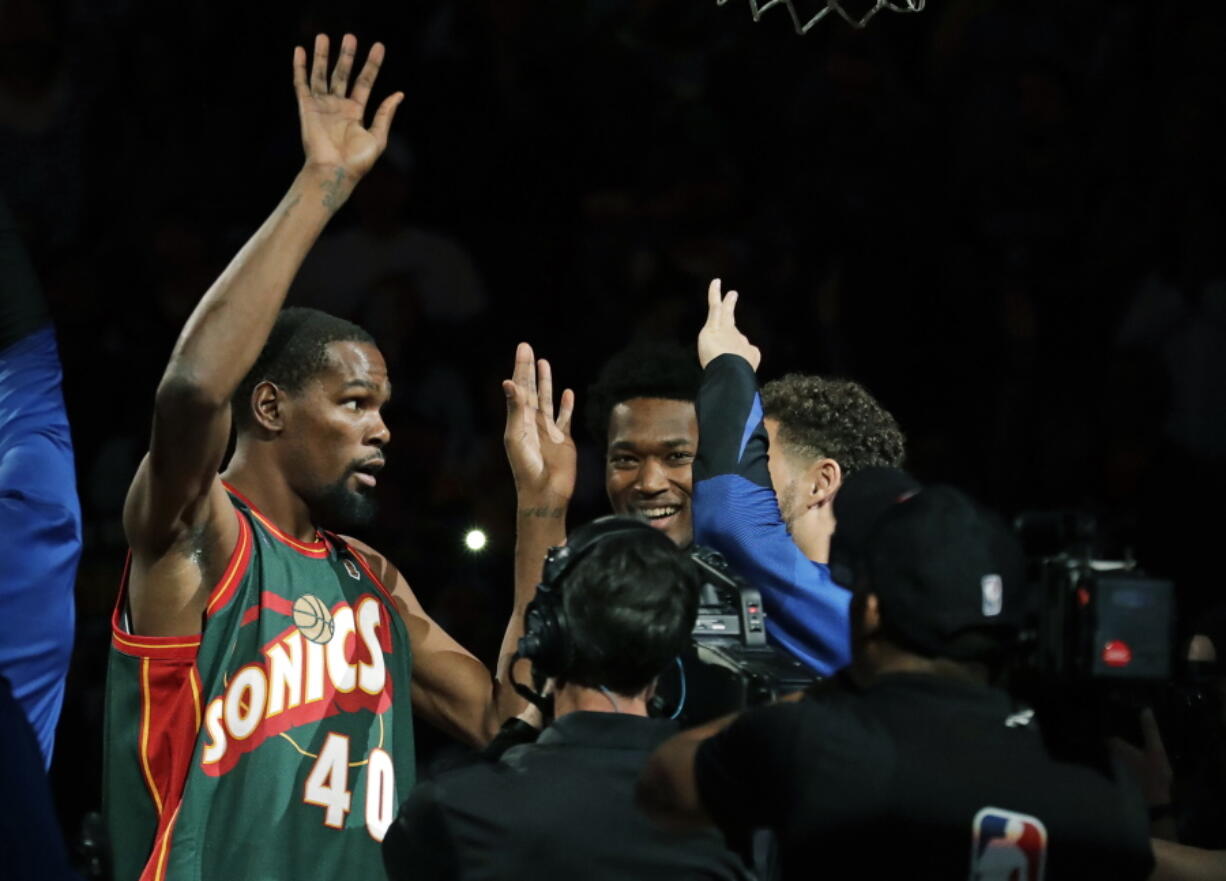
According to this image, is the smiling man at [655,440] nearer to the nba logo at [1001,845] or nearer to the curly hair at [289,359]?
the curly hair at [289,359]

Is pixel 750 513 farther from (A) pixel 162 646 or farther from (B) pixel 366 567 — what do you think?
(A) pixel 162 646

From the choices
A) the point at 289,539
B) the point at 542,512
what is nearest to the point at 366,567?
the point at 289,539

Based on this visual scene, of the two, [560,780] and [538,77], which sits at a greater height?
[538,77]

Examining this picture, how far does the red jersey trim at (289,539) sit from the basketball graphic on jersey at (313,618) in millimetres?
121

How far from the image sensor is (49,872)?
6.38ft

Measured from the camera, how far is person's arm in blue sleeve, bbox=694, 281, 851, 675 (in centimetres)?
339

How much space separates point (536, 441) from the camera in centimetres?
402

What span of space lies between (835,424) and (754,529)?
1.99 ft

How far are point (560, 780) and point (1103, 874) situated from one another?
2.49 feet

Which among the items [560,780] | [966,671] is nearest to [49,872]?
[560,780]

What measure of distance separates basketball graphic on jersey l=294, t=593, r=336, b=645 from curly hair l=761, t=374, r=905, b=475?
1.04 m

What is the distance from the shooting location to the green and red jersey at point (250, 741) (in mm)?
3369

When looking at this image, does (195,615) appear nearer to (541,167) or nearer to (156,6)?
(541,167)

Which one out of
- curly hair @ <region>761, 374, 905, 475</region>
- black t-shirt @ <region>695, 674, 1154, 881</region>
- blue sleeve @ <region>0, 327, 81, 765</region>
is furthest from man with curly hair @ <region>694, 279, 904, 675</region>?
blue sleeve @ <region>0, 327, 81, 765</region>
